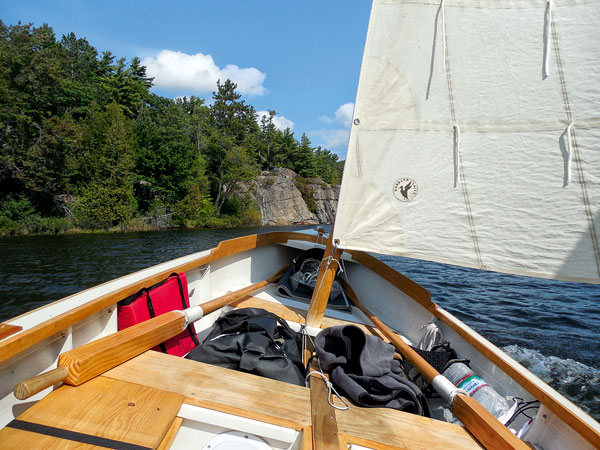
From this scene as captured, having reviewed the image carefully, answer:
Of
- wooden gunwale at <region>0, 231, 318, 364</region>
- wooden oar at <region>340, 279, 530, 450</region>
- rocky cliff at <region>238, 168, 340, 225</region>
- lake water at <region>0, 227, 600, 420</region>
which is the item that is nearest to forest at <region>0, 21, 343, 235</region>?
rocky cliff at <region>238, 168, 340, 225</region>

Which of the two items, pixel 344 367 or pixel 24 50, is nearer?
pixel 344 367

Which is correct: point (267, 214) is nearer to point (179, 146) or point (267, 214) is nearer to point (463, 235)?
point (179, 146)

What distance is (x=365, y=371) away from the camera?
1.49m

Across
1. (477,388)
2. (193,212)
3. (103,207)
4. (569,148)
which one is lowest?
(193,212)

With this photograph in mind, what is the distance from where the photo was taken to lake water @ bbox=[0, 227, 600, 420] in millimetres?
3525

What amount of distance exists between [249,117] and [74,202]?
98.0ft

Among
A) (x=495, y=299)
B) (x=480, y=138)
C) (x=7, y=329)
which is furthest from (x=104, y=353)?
(x=495, y=299)

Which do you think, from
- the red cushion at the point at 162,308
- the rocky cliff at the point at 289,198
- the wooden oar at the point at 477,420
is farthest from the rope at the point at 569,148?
the rocky cliff at the point at 289,198

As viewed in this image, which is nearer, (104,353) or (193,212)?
(104,353)

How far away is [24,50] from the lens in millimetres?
19109

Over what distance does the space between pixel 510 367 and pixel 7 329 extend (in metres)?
2.32

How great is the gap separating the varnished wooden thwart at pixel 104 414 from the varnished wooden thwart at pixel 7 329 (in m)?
0.35

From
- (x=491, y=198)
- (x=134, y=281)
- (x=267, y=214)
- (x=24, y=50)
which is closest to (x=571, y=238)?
(x=491, y=198)

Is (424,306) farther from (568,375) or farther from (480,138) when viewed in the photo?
(568,375)
